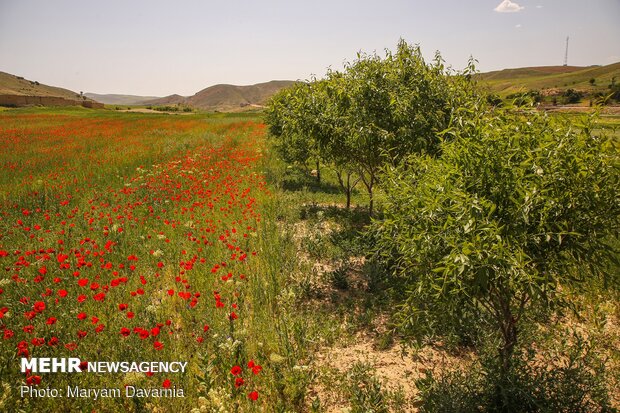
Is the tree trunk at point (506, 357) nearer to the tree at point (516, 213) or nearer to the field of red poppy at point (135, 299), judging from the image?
the tree at point (516, 213)

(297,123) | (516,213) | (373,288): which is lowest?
(373,288)

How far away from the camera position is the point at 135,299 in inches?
249

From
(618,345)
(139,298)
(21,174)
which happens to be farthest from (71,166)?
(618,345)

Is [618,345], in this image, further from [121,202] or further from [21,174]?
[21,174]

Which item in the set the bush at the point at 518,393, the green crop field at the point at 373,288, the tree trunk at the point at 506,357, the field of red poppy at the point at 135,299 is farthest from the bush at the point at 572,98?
the tree trunk at the point at 506,357

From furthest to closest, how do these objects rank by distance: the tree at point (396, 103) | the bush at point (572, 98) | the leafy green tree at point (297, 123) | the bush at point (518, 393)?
1. the bush at point (572, 98)
2. the leafy green tree at point (297, 123)
3. the tree at point (396, 103)
4. the bush at point (518, 393)

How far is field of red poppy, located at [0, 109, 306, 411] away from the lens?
4.34 meters

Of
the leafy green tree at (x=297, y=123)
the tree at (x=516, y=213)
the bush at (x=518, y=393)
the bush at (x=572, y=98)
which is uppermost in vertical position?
the bush at (x=572, y=98)

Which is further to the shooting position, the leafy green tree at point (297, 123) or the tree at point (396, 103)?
the leafy green tree at point (297, 123)

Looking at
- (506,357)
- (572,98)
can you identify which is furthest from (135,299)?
(572,98)

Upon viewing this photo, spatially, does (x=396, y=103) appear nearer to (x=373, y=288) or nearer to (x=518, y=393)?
(x=373, y=288)

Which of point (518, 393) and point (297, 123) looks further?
point (297, 123)

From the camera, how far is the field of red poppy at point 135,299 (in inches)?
171

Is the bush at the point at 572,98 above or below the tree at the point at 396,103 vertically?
above
